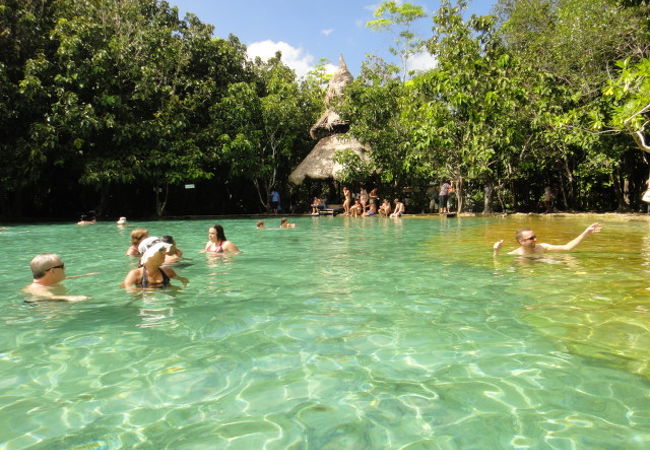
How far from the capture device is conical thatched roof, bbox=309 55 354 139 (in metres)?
25.9

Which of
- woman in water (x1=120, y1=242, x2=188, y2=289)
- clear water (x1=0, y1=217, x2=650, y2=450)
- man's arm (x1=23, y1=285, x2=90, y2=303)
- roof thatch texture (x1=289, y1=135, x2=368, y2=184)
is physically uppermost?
roof thatch texture (x1=289, y1=135, x2=368, y2=184)

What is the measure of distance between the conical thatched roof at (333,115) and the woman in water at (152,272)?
2025 cm

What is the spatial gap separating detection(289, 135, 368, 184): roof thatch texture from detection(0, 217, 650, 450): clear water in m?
17.7

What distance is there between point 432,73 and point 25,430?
19.1 meters

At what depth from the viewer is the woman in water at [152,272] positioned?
5.89 meters

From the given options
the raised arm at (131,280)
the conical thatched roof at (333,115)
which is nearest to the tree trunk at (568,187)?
the conical thatched roof at (333,115)

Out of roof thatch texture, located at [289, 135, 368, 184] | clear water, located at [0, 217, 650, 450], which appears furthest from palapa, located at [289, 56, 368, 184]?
clear water, located at [0, 217, 650, 450]

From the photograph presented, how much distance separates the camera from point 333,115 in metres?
26.0

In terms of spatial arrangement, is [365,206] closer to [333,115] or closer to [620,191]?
[333,115]

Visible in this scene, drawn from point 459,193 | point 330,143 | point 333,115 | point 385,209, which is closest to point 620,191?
point 459,193

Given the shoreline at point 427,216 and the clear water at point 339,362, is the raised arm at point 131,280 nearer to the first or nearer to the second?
the clear water at point 339,362

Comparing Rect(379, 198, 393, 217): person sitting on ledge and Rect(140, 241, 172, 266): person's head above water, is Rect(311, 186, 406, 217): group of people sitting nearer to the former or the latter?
Rect(379, 198, 393, 217): person sitting on ledge

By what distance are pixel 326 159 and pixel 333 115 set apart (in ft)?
8.19

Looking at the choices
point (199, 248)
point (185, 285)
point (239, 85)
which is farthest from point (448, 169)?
point (185, 285)
